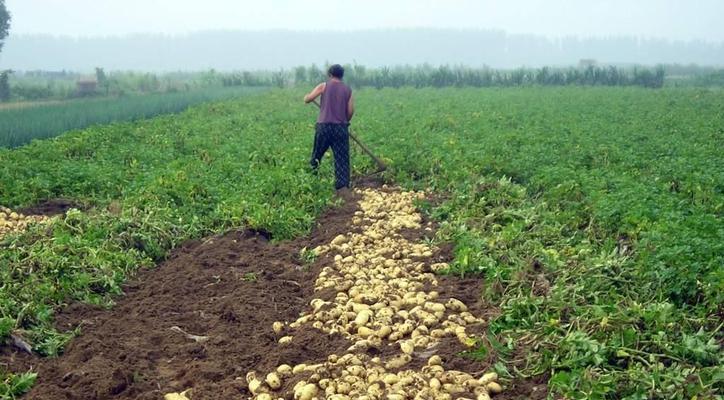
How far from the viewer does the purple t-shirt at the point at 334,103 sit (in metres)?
10.3

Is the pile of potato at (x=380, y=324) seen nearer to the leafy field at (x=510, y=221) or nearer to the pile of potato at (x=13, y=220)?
the leafy field at (x=510, y=221)

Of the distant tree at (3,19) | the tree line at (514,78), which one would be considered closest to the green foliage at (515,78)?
the tree line at (514,78)

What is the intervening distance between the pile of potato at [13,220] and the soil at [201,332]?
1.66m

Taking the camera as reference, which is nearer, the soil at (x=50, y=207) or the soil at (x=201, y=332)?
the soil at (x=201, y=332)

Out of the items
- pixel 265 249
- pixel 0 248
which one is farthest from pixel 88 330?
pixel 265 249

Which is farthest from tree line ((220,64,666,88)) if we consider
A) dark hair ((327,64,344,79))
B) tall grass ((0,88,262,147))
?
dark hair ((327,64,344,79))

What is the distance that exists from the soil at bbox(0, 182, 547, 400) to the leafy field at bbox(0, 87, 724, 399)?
0.20m

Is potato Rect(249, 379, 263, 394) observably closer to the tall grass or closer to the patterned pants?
the patterned pants

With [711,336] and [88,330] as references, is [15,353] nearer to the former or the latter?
[88,330]

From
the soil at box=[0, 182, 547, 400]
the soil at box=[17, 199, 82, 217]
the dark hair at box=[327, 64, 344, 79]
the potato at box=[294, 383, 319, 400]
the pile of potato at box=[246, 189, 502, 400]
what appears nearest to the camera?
the potato at box=[294, 383, 319, 400]

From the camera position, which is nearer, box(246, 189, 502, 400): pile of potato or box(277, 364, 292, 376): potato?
box(246, 189, 502, 400): pile of potato

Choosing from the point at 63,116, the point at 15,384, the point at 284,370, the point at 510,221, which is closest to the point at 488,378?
the point at 284,370

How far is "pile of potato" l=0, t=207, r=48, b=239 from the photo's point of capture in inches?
298

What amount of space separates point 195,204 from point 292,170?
216 cm
